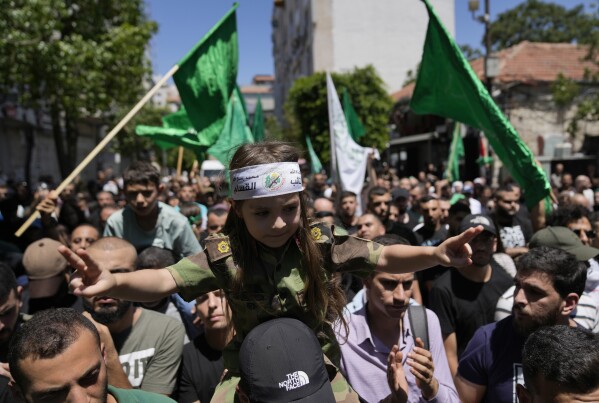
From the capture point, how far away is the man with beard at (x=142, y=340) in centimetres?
291

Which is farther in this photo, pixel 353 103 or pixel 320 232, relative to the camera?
pixel 353 103

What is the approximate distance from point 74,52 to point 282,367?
12565 mm

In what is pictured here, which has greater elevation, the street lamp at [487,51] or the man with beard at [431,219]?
the street lamp at [487,51]

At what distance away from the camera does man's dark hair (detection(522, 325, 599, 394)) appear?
1.97 metres

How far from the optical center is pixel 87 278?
1979 millimetres

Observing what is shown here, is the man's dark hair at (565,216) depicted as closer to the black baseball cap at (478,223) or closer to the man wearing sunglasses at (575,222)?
the man wearing sunglasses at (575,222)

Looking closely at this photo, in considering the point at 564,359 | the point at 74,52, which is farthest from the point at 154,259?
the point at 74,52

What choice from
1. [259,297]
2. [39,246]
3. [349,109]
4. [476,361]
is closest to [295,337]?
[259,297]

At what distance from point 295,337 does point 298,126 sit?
28.5 m

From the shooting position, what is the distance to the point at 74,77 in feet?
42.0

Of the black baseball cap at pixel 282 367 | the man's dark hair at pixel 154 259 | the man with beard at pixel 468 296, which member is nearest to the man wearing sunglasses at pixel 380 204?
the man with beard at pixel 468 296

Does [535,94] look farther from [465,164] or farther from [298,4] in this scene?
[298,4]

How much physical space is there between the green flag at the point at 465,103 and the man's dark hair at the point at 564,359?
2.98 metres

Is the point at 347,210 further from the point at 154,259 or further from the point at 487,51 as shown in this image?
the point at 487,51
